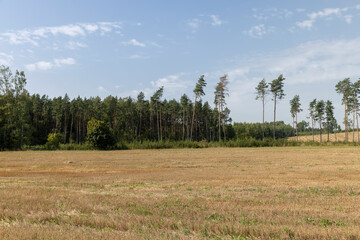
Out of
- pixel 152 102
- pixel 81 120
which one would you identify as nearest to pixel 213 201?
pixel 152 102

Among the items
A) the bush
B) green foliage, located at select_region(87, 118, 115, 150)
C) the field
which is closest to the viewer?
the field

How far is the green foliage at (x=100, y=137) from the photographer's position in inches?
2470

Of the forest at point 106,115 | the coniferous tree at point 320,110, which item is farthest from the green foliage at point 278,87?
the coniferous tree at point 320,110

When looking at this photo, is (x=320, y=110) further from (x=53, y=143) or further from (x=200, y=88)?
(x=53, y=143)

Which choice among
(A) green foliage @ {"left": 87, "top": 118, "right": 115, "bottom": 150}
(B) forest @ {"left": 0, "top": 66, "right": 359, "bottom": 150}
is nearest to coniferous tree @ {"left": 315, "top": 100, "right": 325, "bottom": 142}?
(B) forest @ {"left": 0, "top": 66, "right": 359, "bottom": 150}

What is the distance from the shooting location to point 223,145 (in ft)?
239

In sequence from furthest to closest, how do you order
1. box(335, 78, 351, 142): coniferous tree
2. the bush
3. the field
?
box(335, 78, 351, 142): coniferous tree, the bush, the field

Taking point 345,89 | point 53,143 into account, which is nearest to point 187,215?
point 53,143

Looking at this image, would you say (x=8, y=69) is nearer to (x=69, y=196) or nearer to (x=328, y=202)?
(x=69, y=196)

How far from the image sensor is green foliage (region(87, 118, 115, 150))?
2470 inches

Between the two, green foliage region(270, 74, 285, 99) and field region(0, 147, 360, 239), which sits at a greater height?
green foliage region(270, 74, 285, 99)

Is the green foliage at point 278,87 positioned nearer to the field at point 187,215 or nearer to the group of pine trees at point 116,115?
the group of pine trees at point 116,115

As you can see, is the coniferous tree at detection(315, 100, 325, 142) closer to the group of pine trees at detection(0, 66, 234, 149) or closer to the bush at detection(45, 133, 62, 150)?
the group of pine trees at detection(0, 66, 234, 149)

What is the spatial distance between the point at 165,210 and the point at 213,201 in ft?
7.85
